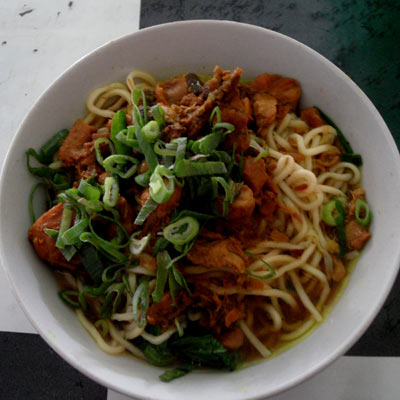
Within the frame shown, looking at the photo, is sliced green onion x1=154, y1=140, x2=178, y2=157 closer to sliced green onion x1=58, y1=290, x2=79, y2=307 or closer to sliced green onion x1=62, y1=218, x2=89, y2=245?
sliced green onion x1=62, y1=218, x2=89, y2=245

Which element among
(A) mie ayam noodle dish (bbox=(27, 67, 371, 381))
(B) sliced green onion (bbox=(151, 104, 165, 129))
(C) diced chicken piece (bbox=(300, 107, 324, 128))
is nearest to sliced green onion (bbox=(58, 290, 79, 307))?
(A) mie ayam noodle dish (bbox=(27, 67, 371, 381))

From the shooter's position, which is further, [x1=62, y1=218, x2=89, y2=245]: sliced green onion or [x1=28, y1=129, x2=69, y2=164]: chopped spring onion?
[x1=28, y1=129, x2=69, y2=164]: chopped spring onion

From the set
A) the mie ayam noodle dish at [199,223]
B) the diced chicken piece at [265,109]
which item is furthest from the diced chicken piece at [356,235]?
the diced chicken piece at [265,109]

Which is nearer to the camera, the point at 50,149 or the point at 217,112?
the point at 217,112

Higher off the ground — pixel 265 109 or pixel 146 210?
pixel 265 109

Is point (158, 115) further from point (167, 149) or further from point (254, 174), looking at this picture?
point (254, 174)

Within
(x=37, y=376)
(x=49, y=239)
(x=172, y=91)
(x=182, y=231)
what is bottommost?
(x=37, y=376)

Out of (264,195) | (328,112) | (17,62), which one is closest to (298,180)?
(264,195)

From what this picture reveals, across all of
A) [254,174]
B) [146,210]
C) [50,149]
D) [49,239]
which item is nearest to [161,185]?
[146,210]

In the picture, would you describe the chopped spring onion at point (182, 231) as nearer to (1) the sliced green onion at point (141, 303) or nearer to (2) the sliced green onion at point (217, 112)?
(1) the sliced green onion at point (141, 303)
